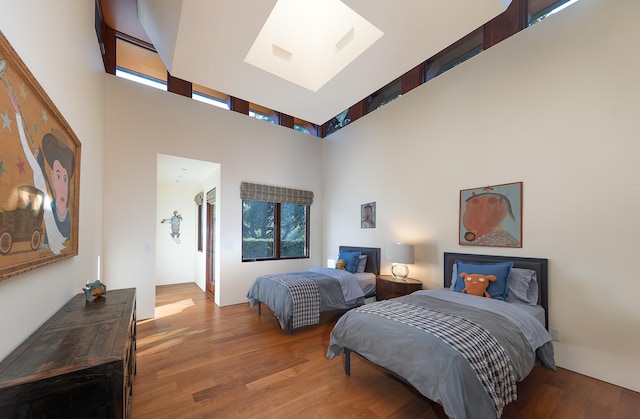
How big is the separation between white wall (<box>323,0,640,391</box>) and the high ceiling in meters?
0.79

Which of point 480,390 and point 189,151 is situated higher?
point 189,151

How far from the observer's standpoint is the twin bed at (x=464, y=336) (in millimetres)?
1557

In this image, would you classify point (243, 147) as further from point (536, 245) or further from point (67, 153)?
point (536, 245)

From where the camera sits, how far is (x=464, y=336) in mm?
1750

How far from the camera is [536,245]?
2697mm

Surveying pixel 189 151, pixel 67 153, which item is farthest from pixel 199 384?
pixel 189 151

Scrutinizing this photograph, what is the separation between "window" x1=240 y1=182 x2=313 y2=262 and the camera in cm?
481

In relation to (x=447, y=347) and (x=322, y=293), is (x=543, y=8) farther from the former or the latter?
(x=322, y=293)

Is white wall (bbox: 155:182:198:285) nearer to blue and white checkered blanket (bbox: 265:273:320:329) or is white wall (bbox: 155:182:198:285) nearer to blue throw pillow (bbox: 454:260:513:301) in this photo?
blue and white checkered blanket (bbox: 265:273:320:329)

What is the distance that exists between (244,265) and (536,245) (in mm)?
4247

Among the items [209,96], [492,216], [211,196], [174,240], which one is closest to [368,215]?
[492,216]

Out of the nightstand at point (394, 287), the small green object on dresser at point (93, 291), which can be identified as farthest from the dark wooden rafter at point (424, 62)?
the small green object on dresser at point (93, 291)

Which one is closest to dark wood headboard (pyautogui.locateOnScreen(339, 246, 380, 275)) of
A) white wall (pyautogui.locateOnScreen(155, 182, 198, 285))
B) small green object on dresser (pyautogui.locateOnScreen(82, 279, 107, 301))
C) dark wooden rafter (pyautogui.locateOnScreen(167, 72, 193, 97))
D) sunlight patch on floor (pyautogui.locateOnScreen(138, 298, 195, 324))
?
sunlight patch on floor (pyautogui.locateOnScreen(138, 298, 195, 324))

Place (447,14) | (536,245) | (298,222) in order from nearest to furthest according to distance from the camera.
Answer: (447,14), (536,245), (298,222)
